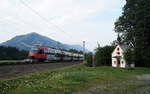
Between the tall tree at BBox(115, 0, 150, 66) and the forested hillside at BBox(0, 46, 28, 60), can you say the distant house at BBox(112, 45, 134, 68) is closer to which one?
the tall tree at BBox(115, 0, 150, 66)

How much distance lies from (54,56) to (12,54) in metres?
35.5

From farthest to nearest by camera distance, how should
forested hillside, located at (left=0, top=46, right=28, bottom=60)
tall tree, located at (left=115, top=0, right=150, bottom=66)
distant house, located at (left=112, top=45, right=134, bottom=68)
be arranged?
forested hillside, located at (left=0, top=46, right=28, bottom=60) → distant house, located at (left=112, top=45, right=134, bottom=68) → tall tree, located at (left=115, top=0, right=150, bottom=66)

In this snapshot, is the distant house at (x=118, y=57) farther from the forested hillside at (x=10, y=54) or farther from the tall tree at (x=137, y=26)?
the forested hillside at (x=10, y=54)

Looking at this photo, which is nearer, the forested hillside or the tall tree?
the tall tree

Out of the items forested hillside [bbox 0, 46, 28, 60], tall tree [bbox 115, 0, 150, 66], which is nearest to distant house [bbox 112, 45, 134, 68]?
tall tree [bbox 115, 0, 150, 66]

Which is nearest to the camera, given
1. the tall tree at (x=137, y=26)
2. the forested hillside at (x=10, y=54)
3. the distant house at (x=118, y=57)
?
the tall tree at (x=137, y=26)

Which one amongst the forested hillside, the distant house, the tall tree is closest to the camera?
the tall tree

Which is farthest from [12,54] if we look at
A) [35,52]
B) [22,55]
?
[35,52]

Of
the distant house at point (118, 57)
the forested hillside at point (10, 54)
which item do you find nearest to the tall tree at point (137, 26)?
the distant house at point (118, 57)

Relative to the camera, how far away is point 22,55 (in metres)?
101

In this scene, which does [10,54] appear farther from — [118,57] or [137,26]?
[137,26]

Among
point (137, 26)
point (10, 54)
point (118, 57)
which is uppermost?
point (137, 26)

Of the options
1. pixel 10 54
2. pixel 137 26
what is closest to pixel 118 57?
pixel 137 26

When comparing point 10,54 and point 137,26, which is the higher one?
point 137,26
